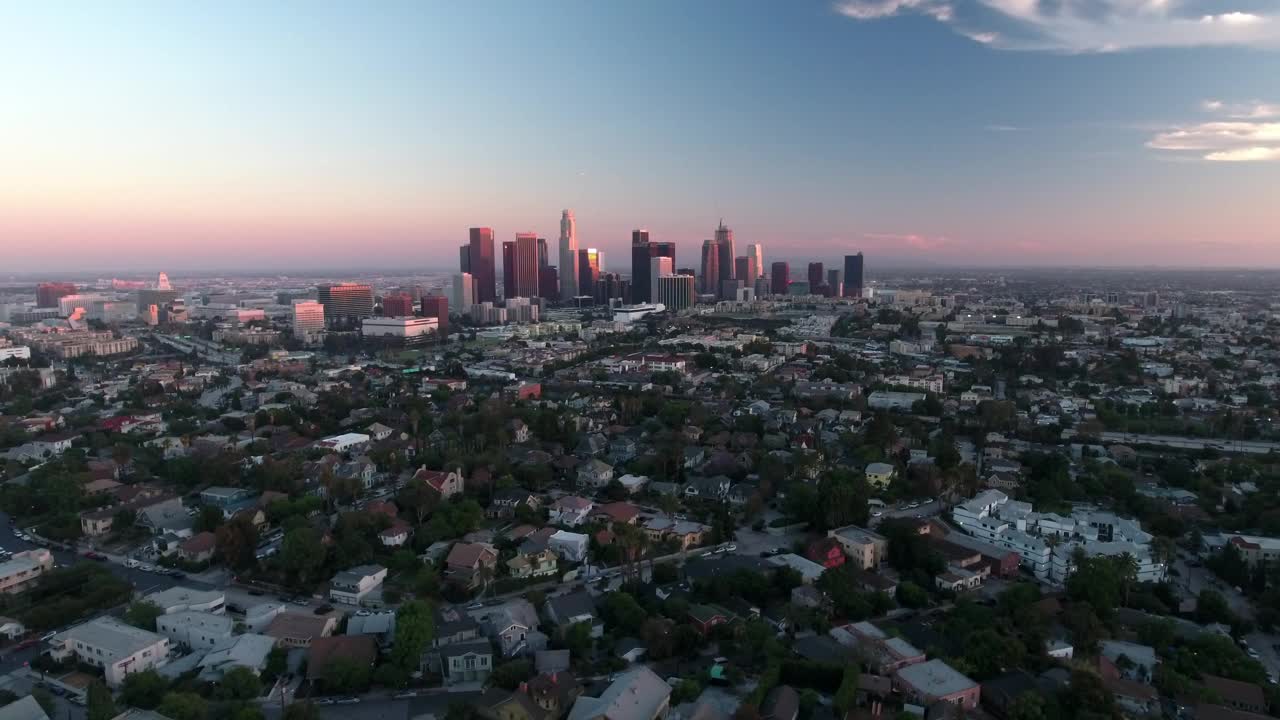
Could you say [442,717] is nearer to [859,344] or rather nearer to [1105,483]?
[1105,483]

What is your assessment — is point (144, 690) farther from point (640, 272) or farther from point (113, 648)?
point (640, 272)

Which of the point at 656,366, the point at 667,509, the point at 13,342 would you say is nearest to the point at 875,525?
the point at 667,509

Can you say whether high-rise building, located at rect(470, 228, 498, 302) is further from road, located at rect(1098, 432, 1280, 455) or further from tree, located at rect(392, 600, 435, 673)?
tree, located at rect(392, 600, 435, 673)

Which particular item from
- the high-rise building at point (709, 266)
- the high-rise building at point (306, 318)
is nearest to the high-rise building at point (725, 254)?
the high-rise building at point (709, 266)

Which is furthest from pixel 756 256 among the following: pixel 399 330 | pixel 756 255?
pixel 399 330

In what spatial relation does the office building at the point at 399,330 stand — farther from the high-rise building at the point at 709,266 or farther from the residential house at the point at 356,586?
the high-rise building at the point at 709,266

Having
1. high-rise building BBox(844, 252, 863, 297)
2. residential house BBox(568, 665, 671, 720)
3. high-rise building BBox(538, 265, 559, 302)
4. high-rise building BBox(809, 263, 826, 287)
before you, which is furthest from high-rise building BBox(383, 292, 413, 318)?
high-rise building BBox(844, 252, 863, 297)
